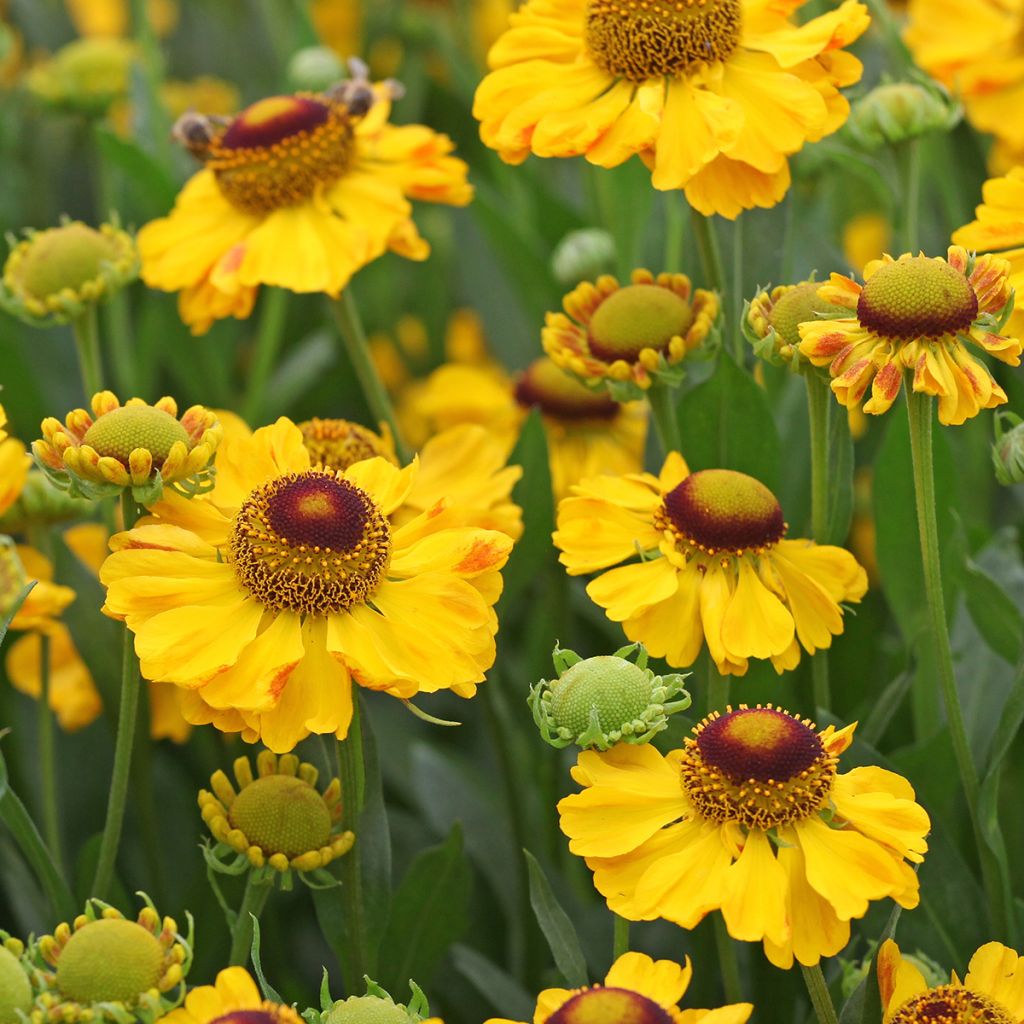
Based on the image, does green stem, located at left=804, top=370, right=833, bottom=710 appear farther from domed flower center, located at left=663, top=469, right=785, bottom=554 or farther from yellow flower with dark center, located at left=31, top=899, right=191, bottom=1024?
yellow flower with dark center, located at left=31, top=899, right=191, bottom=1024

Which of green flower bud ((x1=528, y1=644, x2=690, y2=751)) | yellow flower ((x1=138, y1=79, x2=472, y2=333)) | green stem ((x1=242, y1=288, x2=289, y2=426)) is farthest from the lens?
green stem ((x1=242, y1=288, x2=289, y2=426))

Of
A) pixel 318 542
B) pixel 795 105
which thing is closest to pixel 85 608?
pixel 318 542

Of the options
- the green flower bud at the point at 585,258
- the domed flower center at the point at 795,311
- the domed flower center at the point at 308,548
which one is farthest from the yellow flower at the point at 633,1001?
the green flower bud at the point at 585,258

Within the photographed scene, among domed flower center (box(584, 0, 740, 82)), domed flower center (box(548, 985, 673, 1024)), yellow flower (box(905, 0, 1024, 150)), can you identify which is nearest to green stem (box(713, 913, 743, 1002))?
domed flower center (box(548, 985, 673, 1024))

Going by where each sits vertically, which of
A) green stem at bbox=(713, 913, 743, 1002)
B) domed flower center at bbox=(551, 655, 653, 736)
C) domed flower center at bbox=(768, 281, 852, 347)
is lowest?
green stem at bbox=(713, 913, 743, 1002)

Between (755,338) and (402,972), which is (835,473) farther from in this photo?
(402,972)

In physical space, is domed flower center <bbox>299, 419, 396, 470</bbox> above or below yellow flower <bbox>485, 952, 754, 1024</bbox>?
below

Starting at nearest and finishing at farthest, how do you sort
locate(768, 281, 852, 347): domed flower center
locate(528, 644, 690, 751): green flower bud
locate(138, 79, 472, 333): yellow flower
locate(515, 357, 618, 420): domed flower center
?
locate(528, 644, 690, 751): green flower bud → locate(768, 281, 852, 347): domed flower center → locate(138, 79, 472, 333): yellow flower → locate(515, 357, 618, 420): domed flower center
